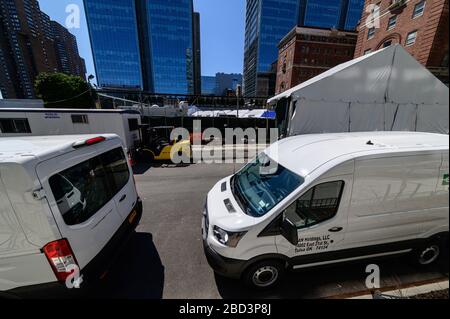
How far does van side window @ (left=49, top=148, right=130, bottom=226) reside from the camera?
2.01 meters

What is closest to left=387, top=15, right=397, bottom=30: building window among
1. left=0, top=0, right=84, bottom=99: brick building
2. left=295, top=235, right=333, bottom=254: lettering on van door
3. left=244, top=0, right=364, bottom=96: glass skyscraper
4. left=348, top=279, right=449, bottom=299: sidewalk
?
left=348, top=279, right=449, bottom=299: sidewalk

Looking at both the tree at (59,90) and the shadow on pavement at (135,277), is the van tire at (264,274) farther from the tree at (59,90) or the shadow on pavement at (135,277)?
the tree at (59,90)

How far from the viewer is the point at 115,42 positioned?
5859 cm

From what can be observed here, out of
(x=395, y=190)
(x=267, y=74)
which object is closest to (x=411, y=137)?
(x=395, y=190)

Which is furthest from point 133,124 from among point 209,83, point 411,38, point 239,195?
point 209,83

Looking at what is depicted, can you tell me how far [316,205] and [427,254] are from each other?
7.02 ft

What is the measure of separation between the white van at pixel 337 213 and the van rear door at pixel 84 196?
4.68 feet

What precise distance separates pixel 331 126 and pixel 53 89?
3538 centimetres

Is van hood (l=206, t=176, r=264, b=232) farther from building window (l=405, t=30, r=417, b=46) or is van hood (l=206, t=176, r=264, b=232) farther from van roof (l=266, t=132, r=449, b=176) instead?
building window (l=405, t=30, r=417, b=46)

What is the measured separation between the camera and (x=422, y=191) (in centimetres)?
256

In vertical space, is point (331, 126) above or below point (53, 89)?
below

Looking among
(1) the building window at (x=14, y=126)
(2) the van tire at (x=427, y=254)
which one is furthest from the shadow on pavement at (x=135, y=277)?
(1) the building window at (x=14, y=126)

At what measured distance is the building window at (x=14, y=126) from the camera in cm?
917
